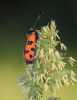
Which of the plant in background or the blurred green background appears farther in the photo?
the blurred green background

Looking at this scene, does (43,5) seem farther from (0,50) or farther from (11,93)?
(11,93)

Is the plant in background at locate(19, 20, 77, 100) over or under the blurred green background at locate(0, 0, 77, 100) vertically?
under

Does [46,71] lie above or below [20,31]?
below

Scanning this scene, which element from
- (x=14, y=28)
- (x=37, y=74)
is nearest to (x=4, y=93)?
(x=14, y=28)

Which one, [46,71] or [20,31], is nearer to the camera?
[46,71]
